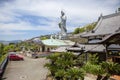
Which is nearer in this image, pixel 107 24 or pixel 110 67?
pixel 110 67

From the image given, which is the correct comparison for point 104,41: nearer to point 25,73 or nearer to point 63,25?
point 25,73

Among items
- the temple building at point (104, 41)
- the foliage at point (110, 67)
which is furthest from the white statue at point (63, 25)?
the foliage at point (110, 67)

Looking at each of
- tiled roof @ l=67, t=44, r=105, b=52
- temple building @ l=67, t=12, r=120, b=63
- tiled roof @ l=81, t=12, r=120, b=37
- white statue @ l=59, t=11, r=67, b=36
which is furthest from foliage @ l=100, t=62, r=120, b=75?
white statue @ l=59, t=11, r=67, b=36

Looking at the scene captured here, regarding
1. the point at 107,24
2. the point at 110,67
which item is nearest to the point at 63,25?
the point at 107,24

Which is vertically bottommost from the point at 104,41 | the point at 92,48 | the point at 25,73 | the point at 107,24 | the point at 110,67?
the point at 25,73

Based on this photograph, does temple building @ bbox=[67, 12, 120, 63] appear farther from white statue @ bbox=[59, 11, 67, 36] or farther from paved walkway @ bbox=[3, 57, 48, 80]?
white statue @ bbox=[59, 11, 67, 36]

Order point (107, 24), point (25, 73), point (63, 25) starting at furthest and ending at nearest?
point (63, 25) → point (107, 24) → point (25, 73)

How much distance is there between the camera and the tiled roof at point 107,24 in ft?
100

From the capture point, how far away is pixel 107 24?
1305 inches

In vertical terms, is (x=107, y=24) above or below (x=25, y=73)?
above

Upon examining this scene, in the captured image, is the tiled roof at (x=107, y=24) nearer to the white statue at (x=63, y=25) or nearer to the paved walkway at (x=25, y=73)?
the paved walkway at (x=25, y=73)

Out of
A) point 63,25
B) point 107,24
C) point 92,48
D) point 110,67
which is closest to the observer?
point 110,67

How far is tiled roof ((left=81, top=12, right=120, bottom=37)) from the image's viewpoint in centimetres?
3055

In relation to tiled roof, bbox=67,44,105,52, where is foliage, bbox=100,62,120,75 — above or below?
below
